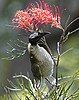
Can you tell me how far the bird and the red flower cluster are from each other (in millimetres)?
30

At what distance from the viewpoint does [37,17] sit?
732mm

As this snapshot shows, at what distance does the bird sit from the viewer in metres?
0.73

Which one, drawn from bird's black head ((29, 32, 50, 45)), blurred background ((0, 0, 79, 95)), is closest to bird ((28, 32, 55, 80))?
bird's black head ((29, 32, 50, 45))

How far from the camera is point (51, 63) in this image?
750 mm

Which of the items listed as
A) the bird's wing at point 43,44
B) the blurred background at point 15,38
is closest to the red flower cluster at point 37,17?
the bird's wing at point 43,44

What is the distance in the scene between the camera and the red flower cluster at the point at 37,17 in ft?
2.40

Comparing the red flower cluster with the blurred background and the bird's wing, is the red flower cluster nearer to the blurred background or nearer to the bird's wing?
the bird's wing

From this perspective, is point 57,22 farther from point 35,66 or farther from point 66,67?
point 66,67

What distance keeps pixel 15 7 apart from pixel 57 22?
2.07 m

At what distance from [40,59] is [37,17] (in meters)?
0.08

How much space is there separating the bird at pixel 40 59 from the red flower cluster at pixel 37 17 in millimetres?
30

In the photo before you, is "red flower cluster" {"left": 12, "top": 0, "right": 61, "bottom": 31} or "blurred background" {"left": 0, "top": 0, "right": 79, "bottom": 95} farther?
"blurred background" {"left": 0, "top": 0, "right": 79, "bottom": 95}

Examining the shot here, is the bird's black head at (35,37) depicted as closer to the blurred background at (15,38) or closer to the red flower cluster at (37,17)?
the red flower cluster at (37,17)

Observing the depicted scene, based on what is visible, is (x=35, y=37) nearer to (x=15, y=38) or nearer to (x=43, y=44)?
(x=43, y=44)
